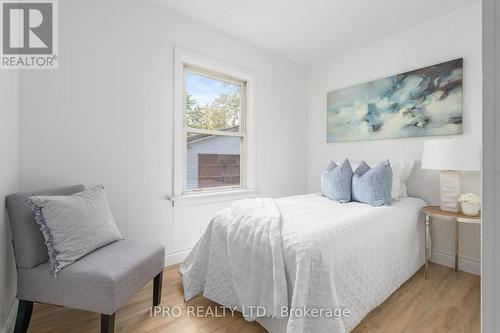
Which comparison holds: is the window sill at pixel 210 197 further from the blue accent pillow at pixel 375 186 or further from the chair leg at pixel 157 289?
the blue accent pillow at pixel 375 186

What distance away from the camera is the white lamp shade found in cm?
194

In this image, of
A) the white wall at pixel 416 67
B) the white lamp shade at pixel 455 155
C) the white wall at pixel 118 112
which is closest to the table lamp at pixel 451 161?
the white lamp shade at pixel 455 155

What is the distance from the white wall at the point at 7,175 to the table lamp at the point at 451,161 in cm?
312

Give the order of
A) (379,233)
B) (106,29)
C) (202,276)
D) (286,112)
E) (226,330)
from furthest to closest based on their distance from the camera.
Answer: (286,112), (106,29), (202,276), (379,233), (226,330)

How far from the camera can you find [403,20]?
251 centimetres

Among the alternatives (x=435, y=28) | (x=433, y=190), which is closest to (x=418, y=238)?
(x=433, y=190)

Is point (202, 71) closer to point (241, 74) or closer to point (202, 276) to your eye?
point (241, 74)

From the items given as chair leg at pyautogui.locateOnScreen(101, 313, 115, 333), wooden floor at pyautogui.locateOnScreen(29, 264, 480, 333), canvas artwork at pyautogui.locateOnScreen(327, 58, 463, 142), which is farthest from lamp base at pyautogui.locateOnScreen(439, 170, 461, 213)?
chair leg at pyautogui.locateOnScreen(101, 313, 115, 333)

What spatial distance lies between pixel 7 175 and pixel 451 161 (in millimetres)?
3192

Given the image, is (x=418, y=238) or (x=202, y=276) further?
(x=418, y=238)

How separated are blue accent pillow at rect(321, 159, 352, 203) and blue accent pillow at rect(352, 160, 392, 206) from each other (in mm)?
91

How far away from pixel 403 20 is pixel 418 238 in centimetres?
221

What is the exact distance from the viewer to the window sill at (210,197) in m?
2.46

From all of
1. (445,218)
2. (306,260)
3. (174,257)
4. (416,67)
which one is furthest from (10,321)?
(416,67)
